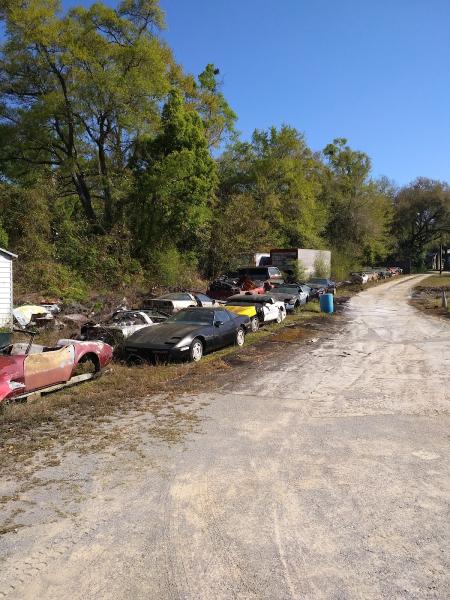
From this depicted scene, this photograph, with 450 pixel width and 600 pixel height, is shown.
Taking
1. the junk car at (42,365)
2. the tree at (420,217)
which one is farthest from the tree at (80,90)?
the tree at (420,217)

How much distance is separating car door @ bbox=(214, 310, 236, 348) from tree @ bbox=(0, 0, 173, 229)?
52.6 ft

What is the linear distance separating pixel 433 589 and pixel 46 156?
2925 centimetres

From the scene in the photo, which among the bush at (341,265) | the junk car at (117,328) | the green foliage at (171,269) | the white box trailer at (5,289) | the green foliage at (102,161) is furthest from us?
the bush at (341,265)

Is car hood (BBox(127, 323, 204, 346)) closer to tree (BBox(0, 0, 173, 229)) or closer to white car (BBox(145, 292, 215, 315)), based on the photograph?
white car (BBox(145, 292, 215, 315))

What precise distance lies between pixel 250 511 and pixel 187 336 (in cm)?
779

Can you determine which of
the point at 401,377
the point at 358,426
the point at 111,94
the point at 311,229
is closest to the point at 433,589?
the point at 358,426

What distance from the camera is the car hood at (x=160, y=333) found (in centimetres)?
1204

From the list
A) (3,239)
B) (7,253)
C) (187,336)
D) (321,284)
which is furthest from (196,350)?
(321,284)

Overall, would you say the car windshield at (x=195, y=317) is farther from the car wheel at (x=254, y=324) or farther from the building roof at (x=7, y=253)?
the building roof at (x=7, y=253)

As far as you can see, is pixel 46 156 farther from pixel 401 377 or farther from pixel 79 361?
pixel 401 377

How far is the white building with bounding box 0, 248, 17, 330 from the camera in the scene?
54.1 ft

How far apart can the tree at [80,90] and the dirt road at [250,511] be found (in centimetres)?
2263

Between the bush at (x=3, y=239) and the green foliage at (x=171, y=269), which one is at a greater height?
the bush at (x=3, y=239)

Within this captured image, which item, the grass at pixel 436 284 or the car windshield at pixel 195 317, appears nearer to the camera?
the car windshield at pixel 195 317
